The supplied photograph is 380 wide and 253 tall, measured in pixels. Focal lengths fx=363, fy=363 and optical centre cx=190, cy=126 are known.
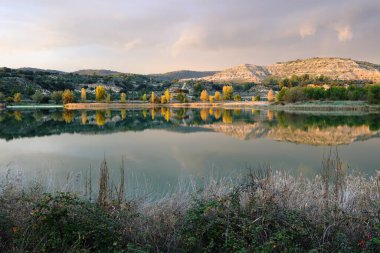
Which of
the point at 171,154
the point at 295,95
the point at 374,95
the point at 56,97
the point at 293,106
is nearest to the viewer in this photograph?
the point at 171,154

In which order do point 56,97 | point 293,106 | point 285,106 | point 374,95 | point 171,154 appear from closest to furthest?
point 171,154
point 374,95
point 293,106
point 285,106
point 56,97

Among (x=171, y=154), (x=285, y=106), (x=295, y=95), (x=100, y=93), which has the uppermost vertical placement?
(x=100, y=93)

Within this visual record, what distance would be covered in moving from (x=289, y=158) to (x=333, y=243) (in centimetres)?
1244

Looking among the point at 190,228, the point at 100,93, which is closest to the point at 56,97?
the point at 100,93

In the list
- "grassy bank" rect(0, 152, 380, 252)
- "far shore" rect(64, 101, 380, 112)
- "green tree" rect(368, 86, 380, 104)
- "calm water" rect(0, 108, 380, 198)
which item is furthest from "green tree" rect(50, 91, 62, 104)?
"grassy bank" rect(0, 152, 380, 252)

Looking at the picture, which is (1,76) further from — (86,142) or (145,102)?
(86,142)

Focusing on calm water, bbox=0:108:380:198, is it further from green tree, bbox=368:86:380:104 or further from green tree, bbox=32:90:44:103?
green tree, bbox=32:90:44:103

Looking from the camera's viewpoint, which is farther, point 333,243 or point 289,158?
point 289,158

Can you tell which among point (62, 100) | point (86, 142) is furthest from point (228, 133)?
point (62, 100)

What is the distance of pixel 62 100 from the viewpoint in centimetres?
8919

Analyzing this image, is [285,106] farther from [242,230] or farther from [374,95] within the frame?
[242,230]

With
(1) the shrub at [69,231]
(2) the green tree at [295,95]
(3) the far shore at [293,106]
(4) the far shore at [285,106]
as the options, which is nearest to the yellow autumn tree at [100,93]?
(4) the far shore at [285,106]

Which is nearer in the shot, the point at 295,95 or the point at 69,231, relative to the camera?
the point at 69,231

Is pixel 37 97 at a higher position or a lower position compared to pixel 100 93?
lower
